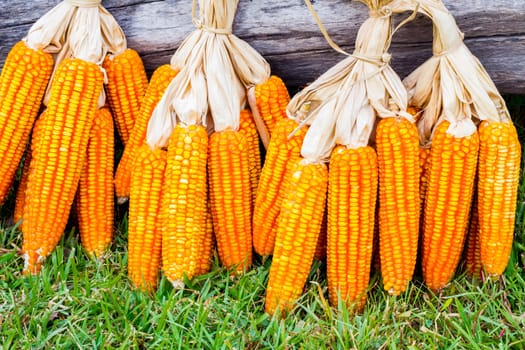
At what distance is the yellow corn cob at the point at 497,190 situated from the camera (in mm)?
2994

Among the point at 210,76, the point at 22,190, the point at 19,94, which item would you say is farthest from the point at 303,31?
the point at 22,190

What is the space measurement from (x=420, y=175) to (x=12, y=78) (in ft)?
6.42

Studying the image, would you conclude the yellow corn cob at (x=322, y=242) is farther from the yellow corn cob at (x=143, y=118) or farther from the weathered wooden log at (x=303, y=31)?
the yellow corn cob at (x=143, y=118)

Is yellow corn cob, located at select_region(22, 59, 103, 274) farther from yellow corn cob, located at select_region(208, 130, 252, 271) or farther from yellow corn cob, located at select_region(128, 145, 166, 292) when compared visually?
yellow corn cob, located at select_region(208, 130, 252, 271)

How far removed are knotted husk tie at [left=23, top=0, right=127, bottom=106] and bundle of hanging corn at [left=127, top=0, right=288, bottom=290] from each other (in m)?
0.38

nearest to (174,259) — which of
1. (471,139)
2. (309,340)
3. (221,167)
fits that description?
(221,167)

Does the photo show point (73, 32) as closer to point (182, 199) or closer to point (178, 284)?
point (182, 199)

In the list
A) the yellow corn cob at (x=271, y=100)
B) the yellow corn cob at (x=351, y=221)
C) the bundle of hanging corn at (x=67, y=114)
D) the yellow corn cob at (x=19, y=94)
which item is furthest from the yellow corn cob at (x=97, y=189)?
the yellow corn cob at (x=351, y=221)

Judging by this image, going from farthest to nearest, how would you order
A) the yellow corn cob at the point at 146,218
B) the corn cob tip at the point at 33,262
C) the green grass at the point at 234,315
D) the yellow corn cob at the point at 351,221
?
the corn cob tip at the point at 33,262
the yellow corn cob at the point at 146,218
the yellow corn cob at the point at 351,221
the green grass at the point at 234,315

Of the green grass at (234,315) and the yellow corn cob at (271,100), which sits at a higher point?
the yellow corn cob at (271,100)

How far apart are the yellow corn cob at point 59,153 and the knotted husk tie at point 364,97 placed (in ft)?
3.49

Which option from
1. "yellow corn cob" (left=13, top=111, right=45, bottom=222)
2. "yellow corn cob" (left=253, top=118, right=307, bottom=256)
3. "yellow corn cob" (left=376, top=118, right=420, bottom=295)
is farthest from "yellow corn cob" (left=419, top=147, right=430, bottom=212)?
"yellow corn cob" (left=13, top=111, right=45, bottom=222)

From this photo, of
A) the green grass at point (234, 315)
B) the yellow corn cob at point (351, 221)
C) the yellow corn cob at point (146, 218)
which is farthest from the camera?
the yellow corn cob at point (146, 218)

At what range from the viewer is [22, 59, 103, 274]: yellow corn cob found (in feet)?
10.6
